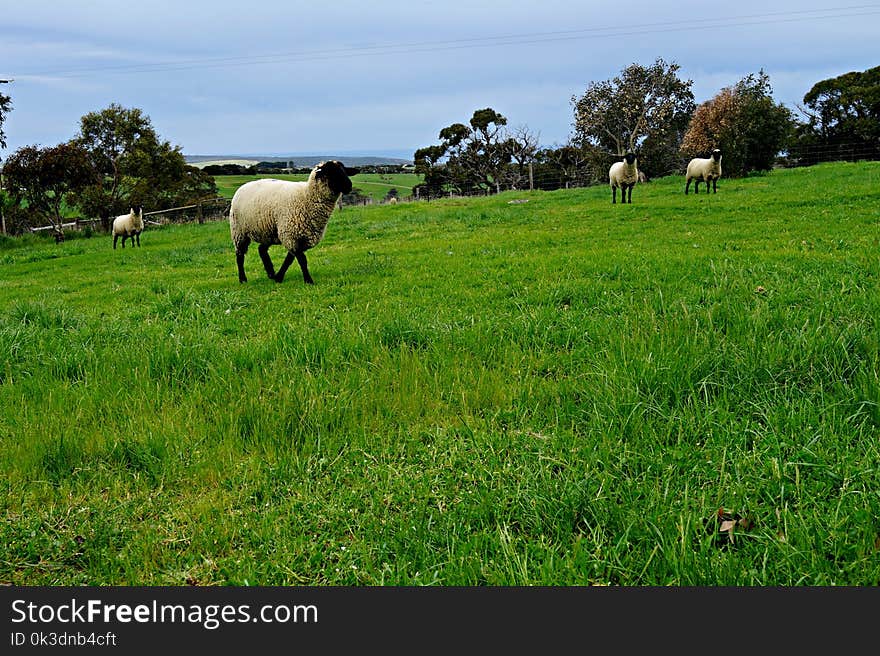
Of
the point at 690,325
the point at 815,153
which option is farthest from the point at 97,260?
the point at 815,153

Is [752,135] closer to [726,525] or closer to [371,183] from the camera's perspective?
[726,525]

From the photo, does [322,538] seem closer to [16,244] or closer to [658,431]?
[658,431]

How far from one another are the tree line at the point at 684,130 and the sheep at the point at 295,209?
1035 inches

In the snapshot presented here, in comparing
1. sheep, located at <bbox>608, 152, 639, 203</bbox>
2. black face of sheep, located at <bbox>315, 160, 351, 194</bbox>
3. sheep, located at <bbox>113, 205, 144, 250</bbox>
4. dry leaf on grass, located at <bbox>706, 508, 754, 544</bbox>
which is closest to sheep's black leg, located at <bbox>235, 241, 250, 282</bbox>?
black face of sheep, located at <bbox>315, 160, 351, 194</bbox>

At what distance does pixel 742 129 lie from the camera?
96.5 feet

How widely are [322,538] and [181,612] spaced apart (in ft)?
2.17

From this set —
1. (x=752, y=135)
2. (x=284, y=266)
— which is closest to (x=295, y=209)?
(x=284, y=266)

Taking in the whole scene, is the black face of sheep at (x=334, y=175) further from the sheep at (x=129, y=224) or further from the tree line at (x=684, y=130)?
the tree line at (x=684, y=130)

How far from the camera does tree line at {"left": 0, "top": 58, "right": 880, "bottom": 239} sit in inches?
1118

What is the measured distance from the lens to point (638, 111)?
44594mm

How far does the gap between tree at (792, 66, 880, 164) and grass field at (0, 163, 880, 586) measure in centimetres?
4540

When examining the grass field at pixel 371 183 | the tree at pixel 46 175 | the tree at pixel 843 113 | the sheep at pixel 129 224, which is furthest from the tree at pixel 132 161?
the tree at pixel 843 113

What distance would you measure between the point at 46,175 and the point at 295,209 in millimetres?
24292

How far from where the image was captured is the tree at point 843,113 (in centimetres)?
4500
